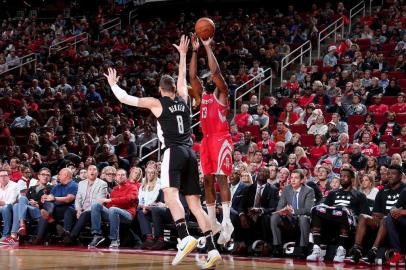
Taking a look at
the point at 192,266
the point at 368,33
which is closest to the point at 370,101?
the point at 368,33

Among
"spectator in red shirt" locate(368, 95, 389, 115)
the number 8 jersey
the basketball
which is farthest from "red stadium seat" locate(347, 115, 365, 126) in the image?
the number 8 jersey

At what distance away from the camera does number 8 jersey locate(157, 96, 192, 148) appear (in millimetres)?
7363

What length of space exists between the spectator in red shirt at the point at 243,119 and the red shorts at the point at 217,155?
646 centimetres

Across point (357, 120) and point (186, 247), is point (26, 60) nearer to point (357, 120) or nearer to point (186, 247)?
point (357, 120)

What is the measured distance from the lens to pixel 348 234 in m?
8.98

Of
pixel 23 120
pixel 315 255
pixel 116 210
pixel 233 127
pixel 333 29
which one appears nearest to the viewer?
pixel 315 255

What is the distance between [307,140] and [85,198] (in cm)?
443

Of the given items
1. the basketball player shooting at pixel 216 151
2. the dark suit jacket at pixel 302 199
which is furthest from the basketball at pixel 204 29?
the dark suit jacket at pixel 302 199

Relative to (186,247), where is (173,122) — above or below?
above

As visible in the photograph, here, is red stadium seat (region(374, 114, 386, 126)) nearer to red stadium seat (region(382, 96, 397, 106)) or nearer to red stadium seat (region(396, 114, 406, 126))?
red stadium seat (region(396, 114, 406, 126))

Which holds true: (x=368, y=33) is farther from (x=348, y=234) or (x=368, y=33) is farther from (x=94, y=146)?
(x=348, y=234)

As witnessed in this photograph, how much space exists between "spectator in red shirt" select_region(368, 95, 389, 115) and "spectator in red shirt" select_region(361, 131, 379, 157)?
1.46 m

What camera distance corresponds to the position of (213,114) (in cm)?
832

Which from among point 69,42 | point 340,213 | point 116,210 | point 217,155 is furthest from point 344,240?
point 69,42
